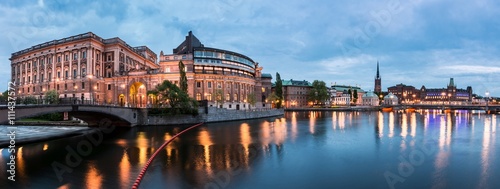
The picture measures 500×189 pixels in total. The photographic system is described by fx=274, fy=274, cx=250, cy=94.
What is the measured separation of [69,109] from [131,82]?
49670mm

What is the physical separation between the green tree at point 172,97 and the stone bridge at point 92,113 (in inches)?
184

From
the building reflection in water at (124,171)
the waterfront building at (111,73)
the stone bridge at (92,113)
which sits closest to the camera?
the building reflection in water at (124,171)

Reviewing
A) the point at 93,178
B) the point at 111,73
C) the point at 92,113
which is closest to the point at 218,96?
the point at 111,73

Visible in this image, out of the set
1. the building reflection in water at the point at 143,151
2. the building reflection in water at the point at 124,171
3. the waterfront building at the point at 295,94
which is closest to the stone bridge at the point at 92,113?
the building reflection in water at the point at 143,151

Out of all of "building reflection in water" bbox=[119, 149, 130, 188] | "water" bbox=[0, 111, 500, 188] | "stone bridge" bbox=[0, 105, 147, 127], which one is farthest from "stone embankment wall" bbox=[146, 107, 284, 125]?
"building reflection in water" bbox=[119, 149, 130, 188]

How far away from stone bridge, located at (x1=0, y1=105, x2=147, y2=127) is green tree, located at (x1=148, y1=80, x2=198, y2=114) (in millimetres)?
4679

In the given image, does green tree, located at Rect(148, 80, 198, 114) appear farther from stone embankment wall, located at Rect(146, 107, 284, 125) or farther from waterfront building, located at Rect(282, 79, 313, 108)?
waterfront building, located at Rect(282, 79, 313, 108)

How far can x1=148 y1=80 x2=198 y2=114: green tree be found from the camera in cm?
6131

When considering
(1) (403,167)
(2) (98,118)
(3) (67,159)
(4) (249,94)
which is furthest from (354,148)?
(4) (249,94)

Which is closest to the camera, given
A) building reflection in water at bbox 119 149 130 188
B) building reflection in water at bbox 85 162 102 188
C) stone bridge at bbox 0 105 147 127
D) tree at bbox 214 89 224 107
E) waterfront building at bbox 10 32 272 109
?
building reflection in water at bbox 85 162 102 188

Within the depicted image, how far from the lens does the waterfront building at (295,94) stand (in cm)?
18449

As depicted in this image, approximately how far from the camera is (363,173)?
2183cm

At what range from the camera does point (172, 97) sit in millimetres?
61344

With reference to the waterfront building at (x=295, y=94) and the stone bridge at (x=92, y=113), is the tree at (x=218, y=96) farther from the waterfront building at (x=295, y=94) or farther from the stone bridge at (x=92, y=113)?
the waterfront building at (x=295, y=94)
